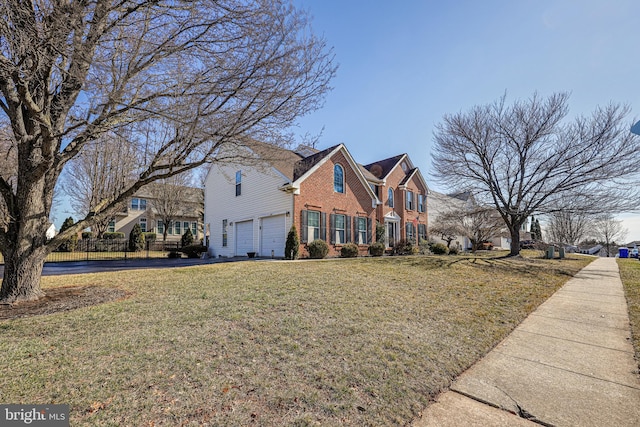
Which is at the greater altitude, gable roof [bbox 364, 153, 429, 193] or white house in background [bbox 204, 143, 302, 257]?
gable roof [bbox 364, 153, 429, 193]

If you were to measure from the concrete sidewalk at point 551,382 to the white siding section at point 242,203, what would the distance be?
1197cm

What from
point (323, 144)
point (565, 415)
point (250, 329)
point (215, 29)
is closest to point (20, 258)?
point (250, 329)

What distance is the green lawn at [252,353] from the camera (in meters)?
2.66

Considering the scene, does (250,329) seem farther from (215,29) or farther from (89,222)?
(215,29)

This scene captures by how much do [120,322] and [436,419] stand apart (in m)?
4.32

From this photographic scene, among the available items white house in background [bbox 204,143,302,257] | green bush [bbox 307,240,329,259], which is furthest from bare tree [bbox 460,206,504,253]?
white house in background [bbox 204,143,302,257]

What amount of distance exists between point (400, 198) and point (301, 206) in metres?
11.5

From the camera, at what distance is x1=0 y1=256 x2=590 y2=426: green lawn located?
2658 millimetres

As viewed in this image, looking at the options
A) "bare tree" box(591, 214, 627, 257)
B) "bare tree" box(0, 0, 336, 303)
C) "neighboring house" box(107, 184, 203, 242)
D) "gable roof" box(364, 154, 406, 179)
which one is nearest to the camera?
"bare tree" box(0, 0, 336, 303)

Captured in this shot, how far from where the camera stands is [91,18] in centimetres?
484

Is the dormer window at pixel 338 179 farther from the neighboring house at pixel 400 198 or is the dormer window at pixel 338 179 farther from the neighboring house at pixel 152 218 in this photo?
the neighboring house at pixel 152 218

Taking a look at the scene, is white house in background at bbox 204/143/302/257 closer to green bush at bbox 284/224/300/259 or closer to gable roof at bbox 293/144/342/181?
gable roof at bbox 293/144/342/181

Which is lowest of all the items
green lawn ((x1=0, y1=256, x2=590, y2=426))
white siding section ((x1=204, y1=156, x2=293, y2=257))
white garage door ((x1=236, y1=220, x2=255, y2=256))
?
green lawn ((x1=0, y1=256, x2=590, y2=426))

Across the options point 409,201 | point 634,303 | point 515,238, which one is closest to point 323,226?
point 409,201
